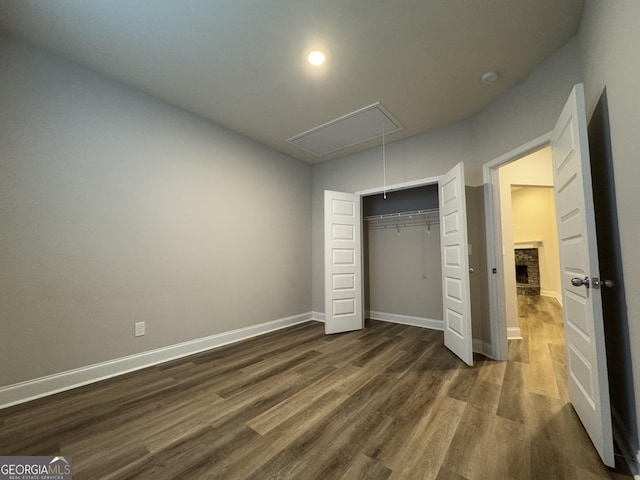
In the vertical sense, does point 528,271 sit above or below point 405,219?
below

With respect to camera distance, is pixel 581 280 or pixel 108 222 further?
pixel 108 222

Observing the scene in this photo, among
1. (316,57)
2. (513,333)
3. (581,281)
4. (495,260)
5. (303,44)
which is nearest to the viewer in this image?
(581,281)

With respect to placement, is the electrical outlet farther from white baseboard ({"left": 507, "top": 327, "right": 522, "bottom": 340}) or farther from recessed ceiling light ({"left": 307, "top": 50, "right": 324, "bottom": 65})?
white baseboard ({"left": 507, "top": 327, "right": 522, "bottom": 340})

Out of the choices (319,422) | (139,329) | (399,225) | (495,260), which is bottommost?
(319,422)

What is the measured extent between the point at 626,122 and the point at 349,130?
2671mm

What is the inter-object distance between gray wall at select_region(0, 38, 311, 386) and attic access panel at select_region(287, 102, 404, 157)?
95cm

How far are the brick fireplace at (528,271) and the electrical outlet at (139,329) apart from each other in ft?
29.0

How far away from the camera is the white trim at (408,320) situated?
12.6 feet

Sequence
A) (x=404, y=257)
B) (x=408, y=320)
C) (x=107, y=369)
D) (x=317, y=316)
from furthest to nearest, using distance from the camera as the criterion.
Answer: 1. (x=317, y=316)
2. (x=404, y=257)
3. (x=408, y=320)
4. (x=107, y=369)

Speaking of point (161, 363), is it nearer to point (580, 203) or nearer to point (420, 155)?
point (580, 203)

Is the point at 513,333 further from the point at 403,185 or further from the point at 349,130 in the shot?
the point at 349,130

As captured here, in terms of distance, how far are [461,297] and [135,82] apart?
4.03m

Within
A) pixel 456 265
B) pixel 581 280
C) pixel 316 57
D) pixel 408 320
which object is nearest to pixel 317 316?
pixel 408 320

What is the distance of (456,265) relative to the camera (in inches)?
111
